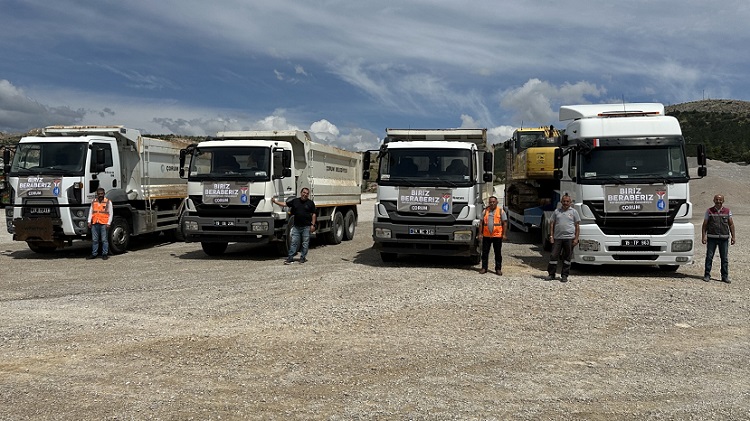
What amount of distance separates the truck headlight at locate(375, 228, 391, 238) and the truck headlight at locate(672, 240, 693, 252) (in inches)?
203

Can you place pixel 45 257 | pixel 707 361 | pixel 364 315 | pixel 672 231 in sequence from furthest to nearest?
pixel 45 257 < pixel 672 231 < pixel 364 315 < pixel 707 361

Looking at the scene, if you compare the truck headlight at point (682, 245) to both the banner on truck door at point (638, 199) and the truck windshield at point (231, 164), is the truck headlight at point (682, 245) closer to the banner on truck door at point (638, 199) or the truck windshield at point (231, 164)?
the banner on truck door at point (638, 199)

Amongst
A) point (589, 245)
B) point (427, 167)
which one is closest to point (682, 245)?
point (589, 245)

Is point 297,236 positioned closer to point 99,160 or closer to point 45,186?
point 99,160

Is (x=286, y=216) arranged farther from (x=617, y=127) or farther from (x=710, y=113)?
(x=710, y=113)

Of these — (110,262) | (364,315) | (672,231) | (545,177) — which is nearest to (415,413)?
(364,315)

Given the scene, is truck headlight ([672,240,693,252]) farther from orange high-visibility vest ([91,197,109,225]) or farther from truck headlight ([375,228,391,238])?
orange high-visibility vest ([91,197,109,225])

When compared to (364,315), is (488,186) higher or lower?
higher

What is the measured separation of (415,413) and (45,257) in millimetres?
12299

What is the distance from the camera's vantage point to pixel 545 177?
1492 cm

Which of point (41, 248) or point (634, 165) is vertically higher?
point (634, 165)

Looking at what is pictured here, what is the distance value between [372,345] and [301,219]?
6.23 m

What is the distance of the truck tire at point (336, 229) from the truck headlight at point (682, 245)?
27.8 feet

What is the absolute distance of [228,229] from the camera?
12.3 metres
